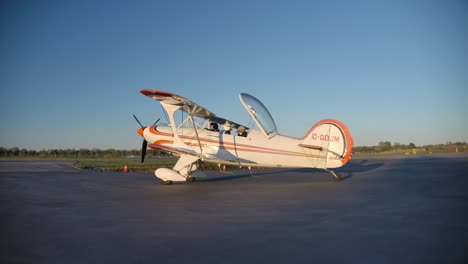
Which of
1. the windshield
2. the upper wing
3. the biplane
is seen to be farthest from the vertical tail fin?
the upper wing

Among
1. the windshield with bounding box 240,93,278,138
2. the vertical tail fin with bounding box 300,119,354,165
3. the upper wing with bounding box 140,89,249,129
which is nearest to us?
the upper wing with bounding box 140,89,249,129

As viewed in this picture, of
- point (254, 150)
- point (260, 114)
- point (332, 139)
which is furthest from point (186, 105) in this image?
point (332, 139)

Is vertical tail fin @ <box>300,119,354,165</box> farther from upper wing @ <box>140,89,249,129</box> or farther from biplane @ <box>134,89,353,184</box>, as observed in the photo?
upper wing @ <box>140,89,249,129</box>

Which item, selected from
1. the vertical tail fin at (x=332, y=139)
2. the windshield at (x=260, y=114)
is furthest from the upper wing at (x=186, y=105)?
the vertical tail fin at (x=332, y=139)

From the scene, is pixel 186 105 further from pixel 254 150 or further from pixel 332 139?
pixel 332 139

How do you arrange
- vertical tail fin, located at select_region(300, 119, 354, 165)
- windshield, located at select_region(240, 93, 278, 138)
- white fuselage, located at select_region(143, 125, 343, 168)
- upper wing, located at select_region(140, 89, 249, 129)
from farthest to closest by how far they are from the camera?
vertical tail fin, located at select_region(300, 119, 354, 165)
white fuselage, located at select_region(143, 125, 343, 168)
windshield, located at select_region(240, 93, 278, 138)
upper wing, located at select_region(140, 89, 249, 129)

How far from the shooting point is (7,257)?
4.63m

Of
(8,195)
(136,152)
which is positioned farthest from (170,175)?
(136,152)

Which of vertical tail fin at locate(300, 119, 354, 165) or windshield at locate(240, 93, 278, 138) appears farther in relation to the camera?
vertical tail fin at locate(300, 119, 354, 165)

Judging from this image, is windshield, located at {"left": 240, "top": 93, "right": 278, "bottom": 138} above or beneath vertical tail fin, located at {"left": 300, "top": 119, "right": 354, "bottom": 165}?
above

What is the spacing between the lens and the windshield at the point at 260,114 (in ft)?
48.5

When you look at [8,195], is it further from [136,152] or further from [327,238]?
[136,152]

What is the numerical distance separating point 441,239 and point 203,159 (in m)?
11.2

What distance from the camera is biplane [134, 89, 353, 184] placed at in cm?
1544
